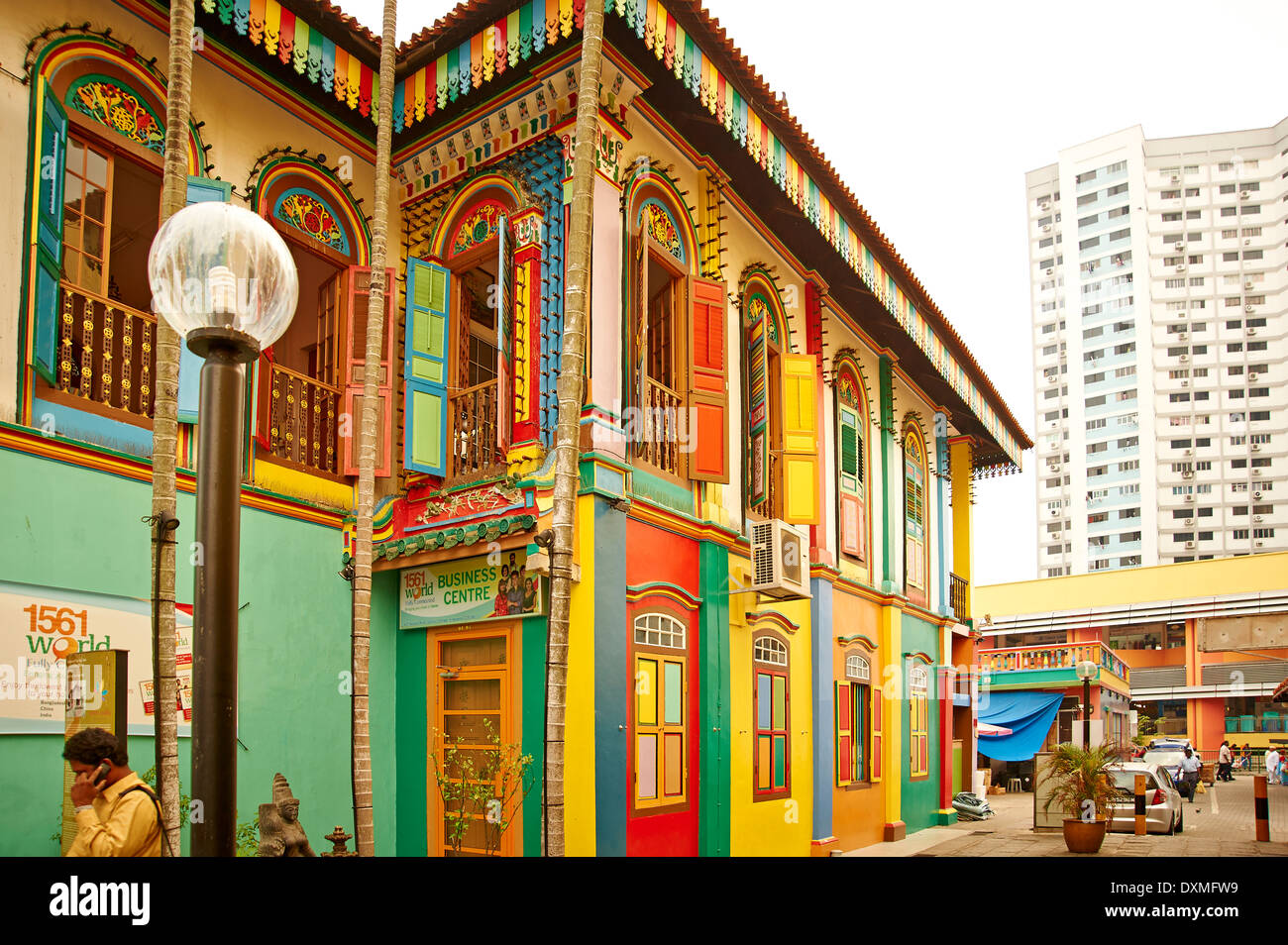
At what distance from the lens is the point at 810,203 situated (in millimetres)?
12562

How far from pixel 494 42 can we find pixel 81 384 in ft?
14.7

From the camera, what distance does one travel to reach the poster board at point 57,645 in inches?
281

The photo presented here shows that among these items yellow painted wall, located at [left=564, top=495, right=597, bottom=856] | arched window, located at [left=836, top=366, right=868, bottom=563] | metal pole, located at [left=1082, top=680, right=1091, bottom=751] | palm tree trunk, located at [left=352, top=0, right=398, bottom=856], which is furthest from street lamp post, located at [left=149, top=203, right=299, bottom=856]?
metal pole, located at [left=1082, top=680, right=1091, bottom=751]

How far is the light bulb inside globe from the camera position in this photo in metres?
3.33

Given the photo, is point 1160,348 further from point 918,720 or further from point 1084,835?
point 1084,835

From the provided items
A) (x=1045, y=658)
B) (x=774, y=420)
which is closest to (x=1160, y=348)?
(x=1045, y=658)

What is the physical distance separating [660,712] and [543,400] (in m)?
3.09

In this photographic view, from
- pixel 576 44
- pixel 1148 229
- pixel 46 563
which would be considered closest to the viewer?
pixel 46 563

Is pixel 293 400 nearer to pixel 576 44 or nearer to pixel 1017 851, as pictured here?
pixel 576 44

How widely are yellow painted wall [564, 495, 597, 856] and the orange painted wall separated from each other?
17.6 ft

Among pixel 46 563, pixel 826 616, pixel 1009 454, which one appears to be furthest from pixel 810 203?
pixel 1009 454

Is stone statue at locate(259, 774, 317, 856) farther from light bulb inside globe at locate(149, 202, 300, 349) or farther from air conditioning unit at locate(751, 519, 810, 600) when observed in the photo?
air conditioning unit at locate(751, 519, 810, 600)

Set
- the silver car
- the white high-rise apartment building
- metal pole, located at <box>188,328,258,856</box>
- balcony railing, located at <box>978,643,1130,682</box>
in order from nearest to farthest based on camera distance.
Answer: metal pole, located at <box>188,328,258,856</box>
the silver car
the white high-rise apartment building
balcony railing, located at <box>978,643,1130,682</box>

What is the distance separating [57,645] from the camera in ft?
24.3
